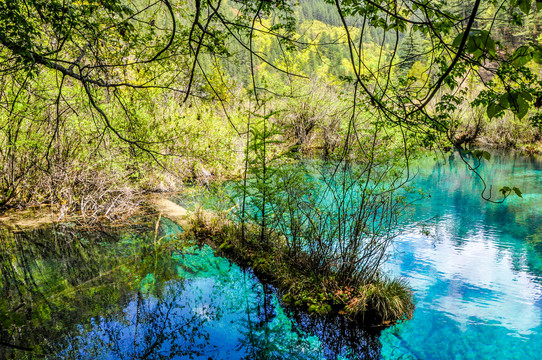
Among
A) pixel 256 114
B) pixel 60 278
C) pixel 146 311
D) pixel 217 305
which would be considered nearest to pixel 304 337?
pixel 217 305

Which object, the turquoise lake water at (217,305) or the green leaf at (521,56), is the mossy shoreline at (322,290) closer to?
the turquoise lake water at (217,305)

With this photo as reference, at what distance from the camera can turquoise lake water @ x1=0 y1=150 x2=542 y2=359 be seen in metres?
4.04

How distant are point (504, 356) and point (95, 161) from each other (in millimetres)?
8621

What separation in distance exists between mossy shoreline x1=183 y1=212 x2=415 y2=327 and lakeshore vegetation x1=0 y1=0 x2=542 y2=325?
21mm

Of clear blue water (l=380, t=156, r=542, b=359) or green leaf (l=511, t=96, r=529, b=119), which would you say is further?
clear blue water (l=380, t=156, r=542, b=359)

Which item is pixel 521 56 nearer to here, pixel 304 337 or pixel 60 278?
pixel 304 337

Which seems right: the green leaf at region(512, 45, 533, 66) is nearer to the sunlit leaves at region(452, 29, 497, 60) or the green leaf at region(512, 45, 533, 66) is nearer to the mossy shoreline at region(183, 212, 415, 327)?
the sunlit leaves at region(452, 29, 497, 60)

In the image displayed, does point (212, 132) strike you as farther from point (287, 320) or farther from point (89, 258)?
point (287, 320)

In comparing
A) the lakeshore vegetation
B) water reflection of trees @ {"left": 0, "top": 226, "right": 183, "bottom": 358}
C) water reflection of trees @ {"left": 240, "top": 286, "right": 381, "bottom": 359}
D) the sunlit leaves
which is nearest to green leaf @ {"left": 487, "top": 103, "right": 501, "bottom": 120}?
the lakeshore vegetation

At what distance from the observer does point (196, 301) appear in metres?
5.07

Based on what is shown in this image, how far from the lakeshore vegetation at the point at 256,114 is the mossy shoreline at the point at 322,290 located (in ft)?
0.07

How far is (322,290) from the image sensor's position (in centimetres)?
499

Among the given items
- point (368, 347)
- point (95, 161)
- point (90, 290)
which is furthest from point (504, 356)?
point (95, 161)

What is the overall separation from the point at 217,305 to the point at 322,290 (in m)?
1.59
